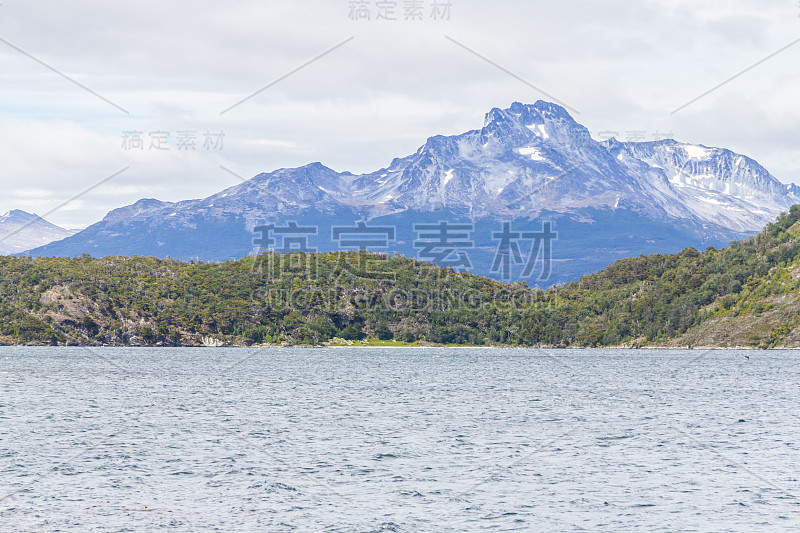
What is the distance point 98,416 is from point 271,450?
3492 cm

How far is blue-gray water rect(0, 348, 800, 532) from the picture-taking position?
50.2m

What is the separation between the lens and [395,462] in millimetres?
68688

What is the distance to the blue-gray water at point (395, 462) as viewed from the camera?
165 ft

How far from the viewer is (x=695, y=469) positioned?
66688mm

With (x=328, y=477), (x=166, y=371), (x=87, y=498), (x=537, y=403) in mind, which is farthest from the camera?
(x=166, y=371)

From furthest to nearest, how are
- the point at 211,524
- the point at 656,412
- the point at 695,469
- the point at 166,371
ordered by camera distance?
the point at 166,371
the point at 656,412
the point at 695,469
the point at 211,524

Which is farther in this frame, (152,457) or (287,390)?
(287,390)

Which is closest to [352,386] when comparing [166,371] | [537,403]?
[537,403]

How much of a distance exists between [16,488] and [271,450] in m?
22.4

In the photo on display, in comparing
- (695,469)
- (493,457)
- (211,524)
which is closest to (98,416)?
(493,457)

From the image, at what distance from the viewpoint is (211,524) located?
4759 cm

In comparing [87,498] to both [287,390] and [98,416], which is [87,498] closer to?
[98,416]

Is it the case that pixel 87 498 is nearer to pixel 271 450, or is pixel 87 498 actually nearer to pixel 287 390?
pixel 271 450

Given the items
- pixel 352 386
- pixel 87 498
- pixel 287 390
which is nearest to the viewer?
pixel 87 498
